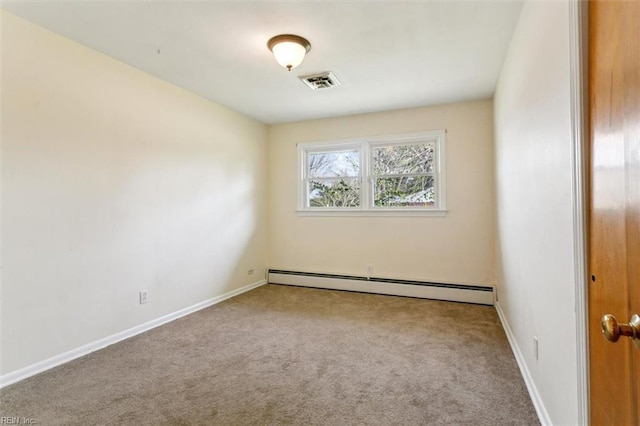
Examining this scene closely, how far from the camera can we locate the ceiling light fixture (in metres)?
2.39

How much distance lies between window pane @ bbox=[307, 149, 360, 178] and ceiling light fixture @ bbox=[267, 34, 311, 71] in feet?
7.30

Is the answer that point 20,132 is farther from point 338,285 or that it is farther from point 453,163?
point 453,163

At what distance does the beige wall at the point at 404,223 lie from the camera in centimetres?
385

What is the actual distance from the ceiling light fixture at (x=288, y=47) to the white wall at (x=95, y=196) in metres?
1.50

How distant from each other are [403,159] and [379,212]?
A: 0.81 m

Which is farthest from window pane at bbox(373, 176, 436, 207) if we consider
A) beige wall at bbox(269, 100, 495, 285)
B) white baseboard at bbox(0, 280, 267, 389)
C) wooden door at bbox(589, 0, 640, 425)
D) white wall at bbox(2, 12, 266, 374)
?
wooden door at bbox(589, 0, 640, 425)

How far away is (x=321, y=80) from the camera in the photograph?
10.6ft

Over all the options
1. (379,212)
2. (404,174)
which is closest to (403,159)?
(404,174)

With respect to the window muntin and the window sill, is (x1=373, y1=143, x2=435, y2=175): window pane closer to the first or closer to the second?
the window muntin

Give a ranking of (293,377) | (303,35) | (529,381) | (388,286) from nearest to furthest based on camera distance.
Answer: (529,381)
(293,377)
(303,35)
(388,286)

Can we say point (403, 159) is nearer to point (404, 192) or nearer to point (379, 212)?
point (404, 192)

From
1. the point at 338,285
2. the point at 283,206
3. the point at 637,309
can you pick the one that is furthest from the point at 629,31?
the point at 283,206

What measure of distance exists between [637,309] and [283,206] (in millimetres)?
4376

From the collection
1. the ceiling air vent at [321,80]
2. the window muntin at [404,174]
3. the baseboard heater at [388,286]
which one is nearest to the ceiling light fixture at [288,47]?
the ceiling air vent at [321,80]
